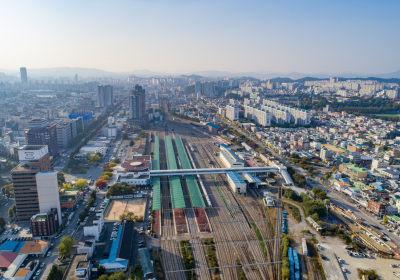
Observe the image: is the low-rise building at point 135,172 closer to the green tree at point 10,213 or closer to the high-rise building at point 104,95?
the green tree at point 10,213

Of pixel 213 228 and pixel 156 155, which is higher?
pixel 156 155

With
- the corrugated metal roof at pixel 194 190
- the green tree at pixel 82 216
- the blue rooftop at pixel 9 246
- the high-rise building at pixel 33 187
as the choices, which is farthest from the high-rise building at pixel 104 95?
the blue rooftop at pixel 9 246

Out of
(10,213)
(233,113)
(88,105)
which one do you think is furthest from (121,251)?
(88,105)

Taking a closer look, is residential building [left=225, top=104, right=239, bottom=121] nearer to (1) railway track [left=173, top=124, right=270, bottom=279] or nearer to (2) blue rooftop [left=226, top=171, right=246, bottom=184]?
(2) blue rooftop [left=226, top=171, right=246, bottom=184]

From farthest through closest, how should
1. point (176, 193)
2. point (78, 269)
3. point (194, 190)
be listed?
point (194, 190), point (176, 193), point (78, 269)

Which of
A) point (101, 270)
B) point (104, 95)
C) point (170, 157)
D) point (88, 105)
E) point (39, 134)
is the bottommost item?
point (101, 270)

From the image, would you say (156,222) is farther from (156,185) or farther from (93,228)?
(156,185)

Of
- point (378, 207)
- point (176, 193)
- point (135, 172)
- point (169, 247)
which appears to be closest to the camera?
point (169, 247)
